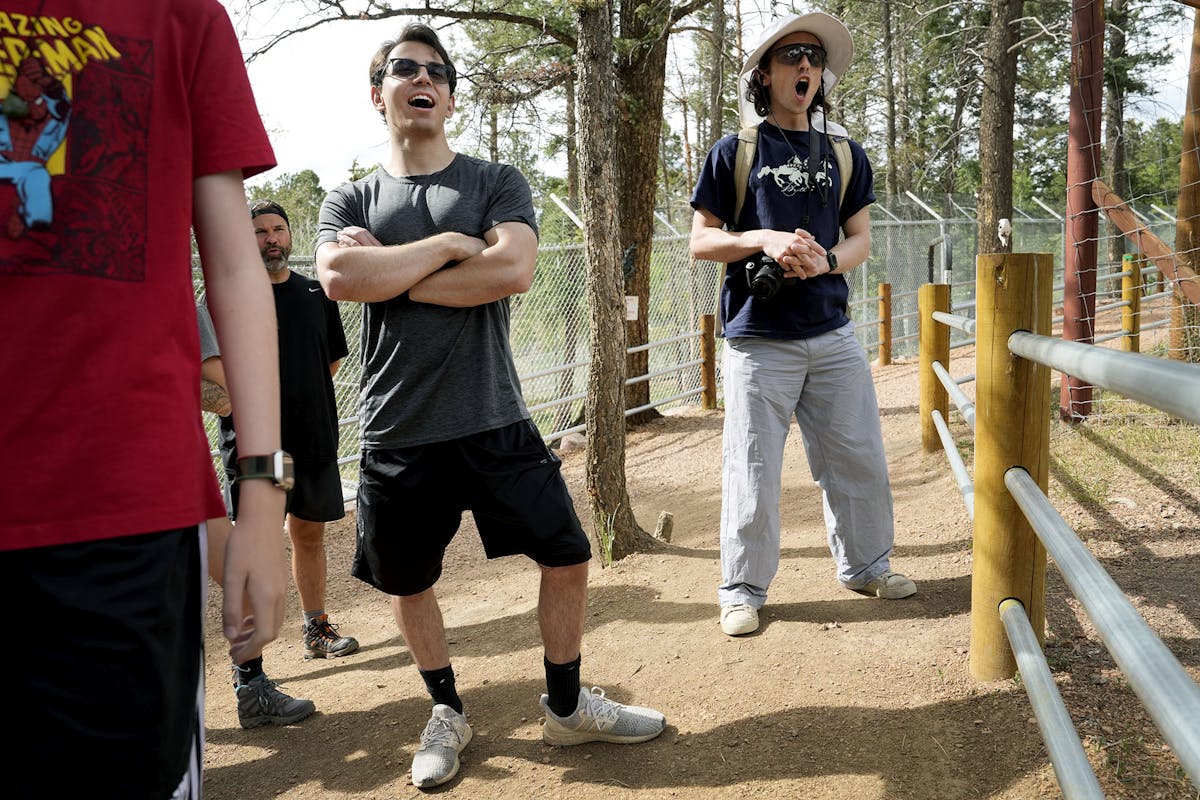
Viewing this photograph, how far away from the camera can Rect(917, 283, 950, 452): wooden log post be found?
563cm

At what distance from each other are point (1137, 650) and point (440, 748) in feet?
6.76

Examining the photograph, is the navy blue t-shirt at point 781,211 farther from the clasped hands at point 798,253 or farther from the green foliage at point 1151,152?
the green foliage at point 1151,152

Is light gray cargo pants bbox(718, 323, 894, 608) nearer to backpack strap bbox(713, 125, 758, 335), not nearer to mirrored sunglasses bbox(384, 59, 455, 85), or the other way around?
backpack strap bbox(713, 125, 758, 335)

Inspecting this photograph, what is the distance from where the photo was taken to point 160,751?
1.16m

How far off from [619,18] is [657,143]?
1.17 meters

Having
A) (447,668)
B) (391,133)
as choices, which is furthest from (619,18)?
(447,668)

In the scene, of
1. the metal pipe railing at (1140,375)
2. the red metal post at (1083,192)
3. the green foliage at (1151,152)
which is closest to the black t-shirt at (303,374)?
the metal pipe railing at (1140,375)

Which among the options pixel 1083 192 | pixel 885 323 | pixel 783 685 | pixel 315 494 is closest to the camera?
pixel 783 685

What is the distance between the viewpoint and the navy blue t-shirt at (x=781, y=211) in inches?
137

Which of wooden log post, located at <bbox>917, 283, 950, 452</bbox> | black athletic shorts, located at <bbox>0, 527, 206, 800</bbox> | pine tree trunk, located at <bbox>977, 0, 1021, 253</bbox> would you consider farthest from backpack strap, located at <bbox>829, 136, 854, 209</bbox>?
pine tree trunk, located at <bbox>977, 0, 1021, 253</bbox>

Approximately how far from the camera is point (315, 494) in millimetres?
4023

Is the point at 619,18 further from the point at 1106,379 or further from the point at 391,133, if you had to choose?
the point at 1106,379

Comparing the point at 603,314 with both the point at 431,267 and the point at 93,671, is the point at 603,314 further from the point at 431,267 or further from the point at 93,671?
the point at 93,671

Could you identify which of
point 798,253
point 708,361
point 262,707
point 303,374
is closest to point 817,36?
point 798,253
